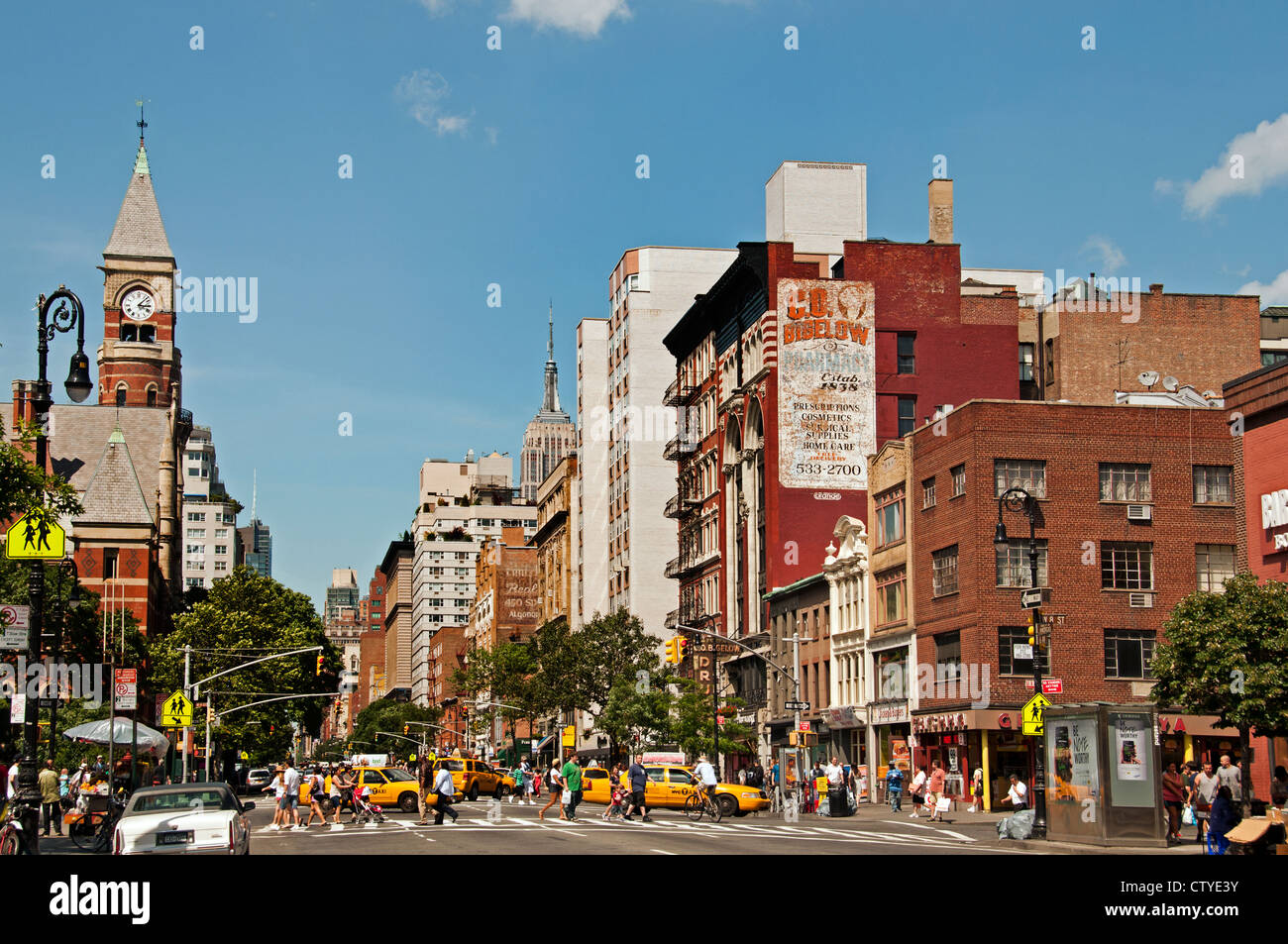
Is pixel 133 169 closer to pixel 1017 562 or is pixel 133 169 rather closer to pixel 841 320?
pixel 841 320

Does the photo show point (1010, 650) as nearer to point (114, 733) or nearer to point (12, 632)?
point (114, 733)

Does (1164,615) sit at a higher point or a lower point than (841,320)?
lower

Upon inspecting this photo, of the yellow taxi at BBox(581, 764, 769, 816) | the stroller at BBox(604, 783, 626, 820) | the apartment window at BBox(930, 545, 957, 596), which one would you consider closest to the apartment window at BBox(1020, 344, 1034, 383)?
the apartment window at BBox(930, 545, 957, 596)

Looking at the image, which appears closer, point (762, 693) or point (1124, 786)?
point (1124, 786)

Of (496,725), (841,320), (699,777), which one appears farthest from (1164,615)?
(496,725)

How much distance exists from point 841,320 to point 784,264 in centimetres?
519

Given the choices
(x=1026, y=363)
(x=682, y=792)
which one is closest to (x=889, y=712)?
(x=682, y=792)

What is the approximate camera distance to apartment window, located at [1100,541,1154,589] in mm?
56469

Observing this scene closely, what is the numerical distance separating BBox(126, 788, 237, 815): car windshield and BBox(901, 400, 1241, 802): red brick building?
3593 centimetres

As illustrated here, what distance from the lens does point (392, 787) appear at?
5328 centimetres

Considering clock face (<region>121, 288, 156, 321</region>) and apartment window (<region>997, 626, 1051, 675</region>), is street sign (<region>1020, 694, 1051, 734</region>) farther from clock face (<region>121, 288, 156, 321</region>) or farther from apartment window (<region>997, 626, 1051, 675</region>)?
clock face (<region>121, 288, 156, 321</region>)
